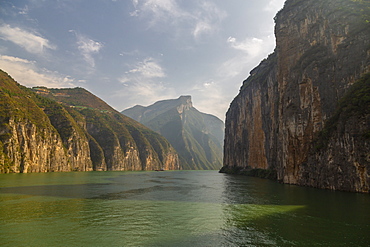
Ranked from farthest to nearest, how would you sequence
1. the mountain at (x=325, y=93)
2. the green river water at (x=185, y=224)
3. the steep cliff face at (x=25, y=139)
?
1. the steep cliff face at (x=25, y=139)
2. the mountain at (x=325, y=93)
3. the green river water at (x=185, y=224)

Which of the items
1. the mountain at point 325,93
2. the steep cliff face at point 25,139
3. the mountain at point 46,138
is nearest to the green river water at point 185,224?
the mountain at point 325,93

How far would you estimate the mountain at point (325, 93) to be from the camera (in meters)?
31.2

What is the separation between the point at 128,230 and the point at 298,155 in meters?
38.7

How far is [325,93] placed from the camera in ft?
134

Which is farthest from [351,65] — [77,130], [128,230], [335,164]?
[77,130]

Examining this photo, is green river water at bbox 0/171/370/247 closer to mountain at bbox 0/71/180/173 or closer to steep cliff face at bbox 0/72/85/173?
steep cliff face at bbox 0/72/85/173

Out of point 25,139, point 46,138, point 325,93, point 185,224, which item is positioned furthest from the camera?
point 46,138

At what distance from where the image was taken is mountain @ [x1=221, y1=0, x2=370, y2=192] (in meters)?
31.2

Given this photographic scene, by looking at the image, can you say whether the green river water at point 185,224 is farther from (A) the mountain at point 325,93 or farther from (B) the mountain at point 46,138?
(B) the mountain at point 46,138

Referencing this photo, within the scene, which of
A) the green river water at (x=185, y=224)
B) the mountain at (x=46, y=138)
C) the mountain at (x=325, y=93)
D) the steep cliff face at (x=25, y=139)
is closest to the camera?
the green river water at (x=185, y=224)

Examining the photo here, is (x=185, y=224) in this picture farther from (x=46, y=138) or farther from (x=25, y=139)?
(x=46, y=138)

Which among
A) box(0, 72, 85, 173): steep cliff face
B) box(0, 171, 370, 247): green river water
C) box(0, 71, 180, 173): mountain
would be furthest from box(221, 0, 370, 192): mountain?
box(0, 71, 180, 173): mountain

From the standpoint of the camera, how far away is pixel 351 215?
62.0ft

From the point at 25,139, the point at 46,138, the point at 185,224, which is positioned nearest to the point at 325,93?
the point at 185,224
